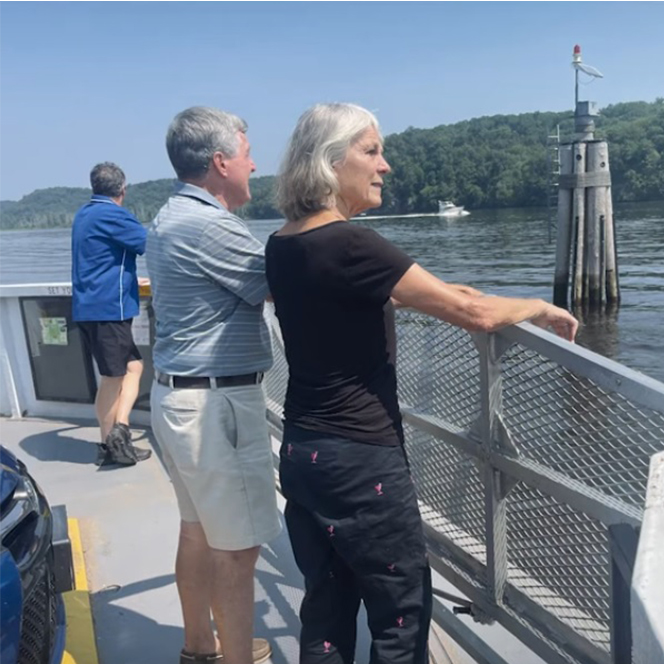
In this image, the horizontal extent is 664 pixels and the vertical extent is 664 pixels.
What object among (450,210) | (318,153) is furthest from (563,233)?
(450,210)

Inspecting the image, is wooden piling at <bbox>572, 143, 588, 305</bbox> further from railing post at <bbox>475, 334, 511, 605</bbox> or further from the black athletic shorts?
railing post at <bbox>475, 334, 511, 605</bbox>

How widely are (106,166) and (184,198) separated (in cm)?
230

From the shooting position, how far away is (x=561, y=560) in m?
1.98

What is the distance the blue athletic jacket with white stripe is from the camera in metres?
4.12

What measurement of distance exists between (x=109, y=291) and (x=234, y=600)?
8.12ft

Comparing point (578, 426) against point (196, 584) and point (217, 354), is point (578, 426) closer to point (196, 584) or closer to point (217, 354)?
point (217, 354)

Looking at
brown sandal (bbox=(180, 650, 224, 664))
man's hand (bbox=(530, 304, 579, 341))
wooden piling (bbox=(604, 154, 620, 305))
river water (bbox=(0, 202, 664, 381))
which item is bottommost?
river water (bbox=(0, 202, 664, 381))

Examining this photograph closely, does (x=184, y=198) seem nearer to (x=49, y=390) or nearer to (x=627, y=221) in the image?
(x=49, y=390)

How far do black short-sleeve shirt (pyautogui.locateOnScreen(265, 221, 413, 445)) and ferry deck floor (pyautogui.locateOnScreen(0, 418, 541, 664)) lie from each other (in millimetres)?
1058

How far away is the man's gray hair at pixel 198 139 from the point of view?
2076 mm

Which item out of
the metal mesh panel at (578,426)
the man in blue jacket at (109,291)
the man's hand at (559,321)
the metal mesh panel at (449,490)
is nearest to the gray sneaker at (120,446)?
the man in blue jacket at (109,291)

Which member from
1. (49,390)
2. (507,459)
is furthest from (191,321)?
(49,390)

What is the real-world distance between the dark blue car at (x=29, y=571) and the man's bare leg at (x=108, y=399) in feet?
6.02

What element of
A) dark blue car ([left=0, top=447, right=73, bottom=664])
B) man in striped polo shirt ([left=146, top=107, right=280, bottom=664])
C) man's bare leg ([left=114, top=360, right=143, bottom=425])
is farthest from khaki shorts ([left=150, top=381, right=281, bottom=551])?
man's bare leg ([left=114, top=360, right=143, bottom=425])
